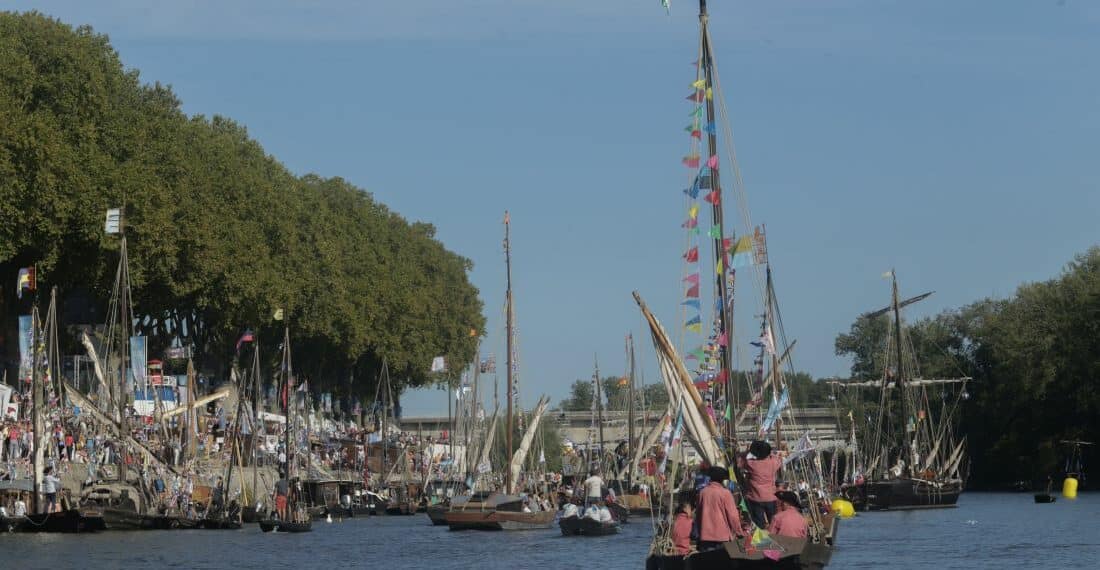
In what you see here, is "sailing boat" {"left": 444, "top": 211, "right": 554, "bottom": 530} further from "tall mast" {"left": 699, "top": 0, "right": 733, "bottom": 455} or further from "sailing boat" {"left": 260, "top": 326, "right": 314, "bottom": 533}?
"tall mast" {"left": 699, "top": 0, "right": 733, "bottom": 455}

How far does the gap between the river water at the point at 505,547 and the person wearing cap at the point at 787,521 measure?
743 inches

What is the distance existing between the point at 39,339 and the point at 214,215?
24217mm

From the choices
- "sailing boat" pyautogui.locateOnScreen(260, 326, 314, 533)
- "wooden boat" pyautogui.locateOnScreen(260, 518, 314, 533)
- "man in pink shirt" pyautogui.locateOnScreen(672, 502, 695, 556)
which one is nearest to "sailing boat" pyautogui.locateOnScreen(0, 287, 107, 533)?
"wooden boat" pyautogui.locateOnScreen(260, 518, 314, 533)

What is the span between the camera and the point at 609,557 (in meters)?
57.1

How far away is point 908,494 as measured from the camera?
333 ft

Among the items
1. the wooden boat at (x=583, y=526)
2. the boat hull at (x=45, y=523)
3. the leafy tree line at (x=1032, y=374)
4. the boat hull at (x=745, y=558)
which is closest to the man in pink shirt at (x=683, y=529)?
the boat hull at (x=745, y=558)

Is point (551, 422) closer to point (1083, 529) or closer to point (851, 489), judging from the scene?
point (851, 489)

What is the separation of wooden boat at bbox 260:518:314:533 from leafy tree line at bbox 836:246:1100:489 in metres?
58.3

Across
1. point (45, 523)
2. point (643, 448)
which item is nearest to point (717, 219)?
point (45, 523)

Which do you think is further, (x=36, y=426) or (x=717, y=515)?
(x=36, y=426)

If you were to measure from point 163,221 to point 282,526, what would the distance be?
1671 cm

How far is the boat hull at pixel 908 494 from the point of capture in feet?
332

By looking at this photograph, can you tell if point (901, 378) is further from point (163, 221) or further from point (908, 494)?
point (163, 221)

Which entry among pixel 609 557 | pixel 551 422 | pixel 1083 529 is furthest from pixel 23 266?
pixel 551 422
